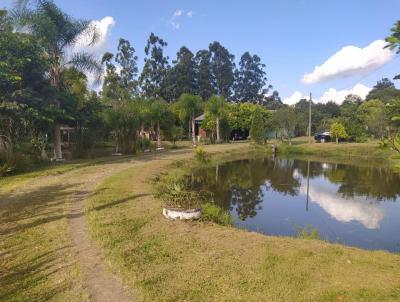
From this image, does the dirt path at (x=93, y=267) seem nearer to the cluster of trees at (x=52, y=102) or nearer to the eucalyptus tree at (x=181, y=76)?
the cluster of trees at (x=52, y=102)

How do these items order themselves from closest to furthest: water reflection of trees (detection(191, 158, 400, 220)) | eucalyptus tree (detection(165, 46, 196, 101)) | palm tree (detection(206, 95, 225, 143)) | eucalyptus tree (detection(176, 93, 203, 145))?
water reflection of trees (detection(191, 158, 400, 220)) < eucalyptus tree (detection(176, 93, 203, 145)) < palm tree (detection(206, 95, 225, 143)) < eucalyptus tree (detection(165, 46, 196, 101))

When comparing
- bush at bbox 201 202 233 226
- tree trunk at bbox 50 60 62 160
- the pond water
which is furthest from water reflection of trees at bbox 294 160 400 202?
tree trunk at bbox 50 60 62 160

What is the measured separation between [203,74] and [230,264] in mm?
65337

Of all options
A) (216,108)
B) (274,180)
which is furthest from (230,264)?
(216,108)

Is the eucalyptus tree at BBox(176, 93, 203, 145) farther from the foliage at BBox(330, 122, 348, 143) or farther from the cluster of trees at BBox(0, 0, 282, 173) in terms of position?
the foliage at BBox(330, 122, 348, 143)

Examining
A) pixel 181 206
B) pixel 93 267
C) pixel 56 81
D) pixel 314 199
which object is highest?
pixel 56 81

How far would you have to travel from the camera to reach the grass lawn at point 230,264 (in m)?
4.45

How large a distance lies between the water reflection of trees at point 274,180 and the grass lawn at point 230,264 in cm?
469

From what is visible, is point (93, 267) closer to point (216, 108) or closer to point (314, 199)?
point (314, 199)

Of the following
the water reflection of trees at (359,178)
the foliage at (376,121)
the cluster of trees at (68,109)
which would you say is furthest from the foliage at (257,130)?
the foliage at (376,121)

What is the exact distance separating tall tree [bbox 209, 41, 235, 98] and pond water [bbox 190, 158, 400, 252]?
52060 mm

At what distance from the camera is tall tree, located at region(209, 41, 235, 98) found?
73812mm

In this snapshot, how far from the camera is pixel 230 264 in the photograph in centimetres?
531

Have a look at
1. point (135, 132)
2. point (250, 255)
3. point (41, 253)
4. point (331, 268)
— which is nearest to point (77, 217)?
point (41, 253)
